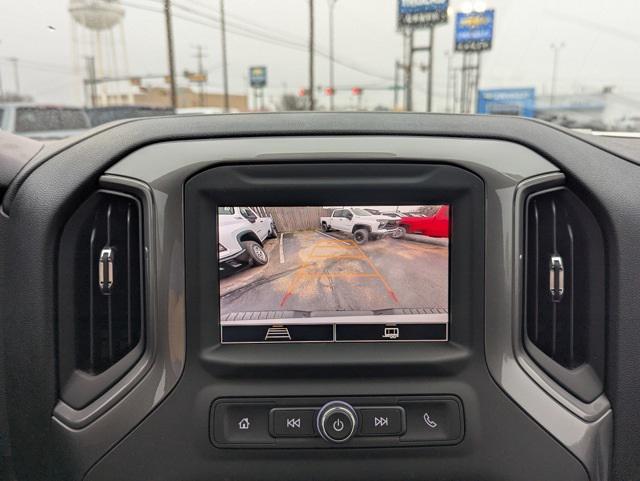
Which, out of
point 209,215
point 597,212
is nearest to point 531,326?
point 597,212

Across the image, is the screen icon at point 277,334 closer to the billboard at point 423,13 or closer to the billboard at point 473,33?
the billboard at point 423,13

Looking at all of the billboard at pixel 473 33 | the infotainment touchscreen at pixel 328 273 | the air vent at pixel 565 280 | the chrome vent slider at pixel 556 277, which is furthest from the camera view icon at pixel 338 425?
the billboard at pixel 473 33

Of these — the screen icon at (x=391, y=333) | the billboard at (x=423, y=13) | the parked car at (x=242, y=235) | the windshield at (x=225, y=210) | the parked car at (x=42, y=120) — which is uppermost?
the billboard at (x=423, y=13)

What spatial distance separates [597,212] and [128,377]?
4.98 feet

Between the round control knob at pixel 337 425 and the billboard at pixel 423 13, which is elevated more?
the billboard at pixel 423 13

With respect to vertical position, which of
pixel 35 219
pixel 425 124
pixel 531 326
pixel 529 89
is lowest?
pixel 531 326

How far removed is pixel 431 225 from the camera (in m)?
1.69

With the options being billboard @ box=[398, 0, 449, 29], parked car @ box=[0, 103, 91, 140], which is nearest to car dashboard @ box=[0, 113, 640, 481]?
billboard @ box=[398, 0, 449, 29]

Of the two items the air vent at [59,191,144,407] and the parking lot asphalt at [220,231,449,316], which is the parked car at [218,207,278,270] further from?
the air vent at [59,191,144,407]

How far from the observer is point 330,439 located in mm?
1654

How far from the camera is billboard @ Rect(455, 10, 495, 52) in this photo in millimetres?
6828

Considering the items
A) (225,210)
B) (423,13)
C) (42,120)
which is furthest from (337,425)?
(42,120)

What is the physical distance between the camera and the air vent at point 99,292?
67.2 inches

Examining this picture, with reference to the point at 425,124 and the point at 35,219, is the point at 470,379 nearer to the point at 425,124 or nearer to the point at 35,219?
the point at 425,124
